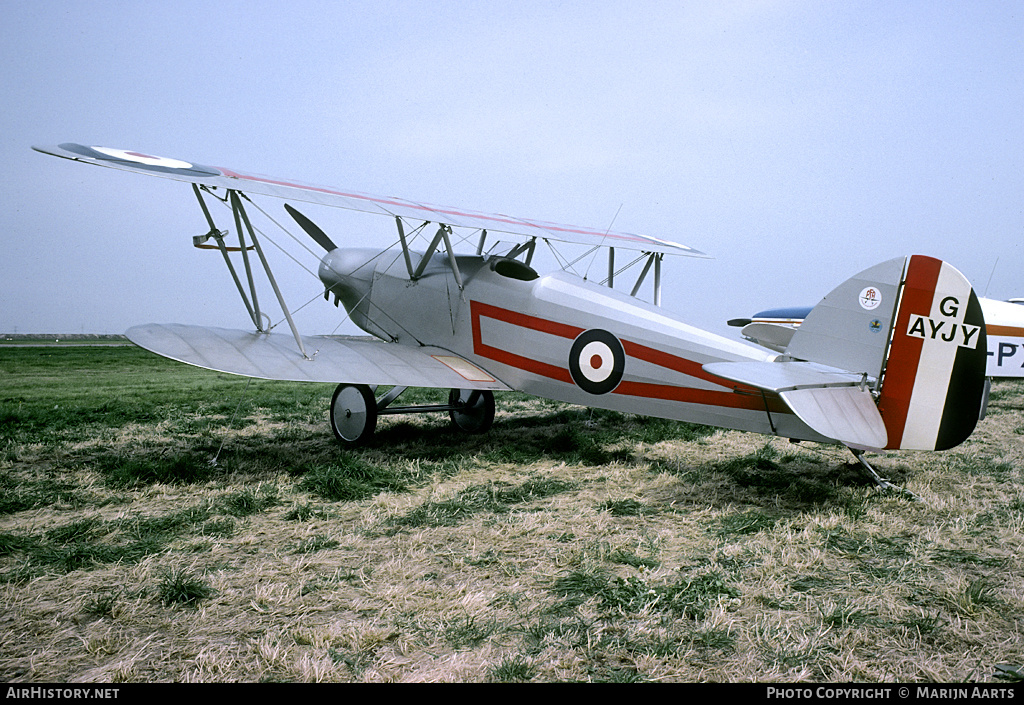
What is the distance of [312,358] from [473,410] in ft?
7.84

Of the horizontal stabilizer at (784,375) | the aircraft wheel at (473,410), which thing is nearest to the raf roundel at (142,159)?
the aircraft wheel at (473,410)

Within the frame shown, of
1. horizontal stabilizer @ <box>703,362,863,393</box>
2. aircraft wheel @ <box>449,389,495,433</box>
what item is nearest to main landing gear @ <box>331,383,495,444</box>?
aircraft wheel @ <box>449,389,495,433</box>

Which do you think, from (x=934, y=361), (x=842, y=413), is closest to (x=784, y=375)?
(x=842, y=413)

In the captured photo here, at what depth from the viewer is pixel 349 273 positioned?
26.4 ft

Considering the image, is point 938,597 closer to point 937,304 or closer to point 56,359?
point 937,304

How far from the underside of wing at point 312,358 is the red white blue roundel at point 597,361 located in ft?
3.24

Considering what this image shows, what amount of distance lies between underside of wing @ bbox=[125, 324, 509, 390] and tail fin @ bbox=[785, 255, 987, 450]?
11.9 feet

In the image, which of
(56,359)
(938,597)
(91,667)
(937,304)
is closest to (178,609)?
(91,667)

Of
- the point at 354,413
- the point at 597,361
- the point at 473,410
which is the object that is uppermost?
the point at 597,361

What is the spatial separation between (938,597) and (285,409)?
8869mm

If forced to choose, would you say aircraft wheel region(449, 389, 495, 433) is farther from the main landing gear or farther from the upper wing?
the upper wing

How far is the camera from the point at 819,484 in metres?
4.77

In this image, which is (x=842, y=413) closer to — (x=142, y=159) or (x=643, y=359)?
(x=643, y=359)

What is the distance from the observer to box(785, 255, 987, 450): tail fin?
3.97 meters
